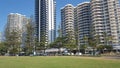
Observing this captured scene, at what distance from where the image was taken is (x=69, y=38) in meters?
107

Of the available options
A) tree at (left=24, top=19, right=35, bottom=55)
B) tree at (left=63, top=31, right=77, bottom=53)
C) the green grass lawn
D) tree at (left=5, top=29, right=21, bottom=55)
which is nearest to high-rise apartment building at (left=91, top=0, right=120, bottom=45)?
tree at (left=63, top=31, right=77, bottom=53)

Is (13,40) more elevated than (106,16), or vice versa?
(106,16)

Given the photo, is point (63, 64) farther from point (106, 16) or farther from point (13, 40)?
point (106, 16)

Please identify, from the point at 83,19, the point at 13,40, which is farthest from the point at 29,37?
the point at 83,19

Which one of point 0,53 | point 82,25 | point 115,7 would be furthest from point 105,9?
point 0,53

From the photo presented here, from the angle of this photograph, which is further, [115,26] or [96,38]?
[115,26]

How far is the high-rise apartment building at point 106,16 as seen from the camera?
504 ft

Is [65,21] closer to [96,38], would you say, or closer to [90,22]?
[90,22]

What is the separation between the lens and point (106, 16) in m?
159

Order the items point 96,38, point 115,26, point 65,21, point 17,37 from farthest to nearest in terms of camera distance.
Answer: point 65,21 < point 115,26 < point 96,38 < point 17,37

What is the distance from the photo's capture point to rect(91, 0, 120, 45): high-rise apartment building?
504ft

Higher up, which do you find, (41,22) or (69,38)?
(41,22)

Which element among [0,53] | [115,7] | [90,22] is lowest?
[0,53]

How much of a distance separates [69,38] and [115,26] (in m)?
58.3
